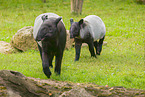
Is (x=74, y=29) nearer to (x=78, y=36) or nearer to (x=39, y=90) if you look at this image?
(x=78, y=36)

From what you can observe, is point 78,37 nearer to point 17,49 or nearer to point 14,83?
point 17,49

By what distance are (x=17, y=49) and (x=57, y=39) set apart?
19.5 ft

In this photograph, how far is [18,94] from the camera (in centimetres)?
369

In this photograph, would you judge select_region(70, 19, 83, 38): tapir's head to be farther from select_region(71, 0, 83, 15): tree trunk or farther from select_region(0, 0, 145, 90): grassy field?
select_region(71, 0, 83, 15): tree trunk

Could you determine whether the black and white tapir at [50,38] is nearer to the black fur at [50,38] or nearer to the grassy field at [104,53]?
the black fur at [50,38]

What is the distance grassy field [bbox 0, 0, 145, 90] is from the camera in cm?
750

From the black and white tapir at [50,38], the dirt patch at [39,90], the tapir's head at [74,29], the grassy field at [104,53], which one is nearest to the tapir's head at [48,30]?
the black and white tapir at [50,38]

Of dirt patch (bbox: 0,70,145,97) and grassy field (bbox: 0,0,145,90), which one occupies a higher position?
dirt patch (bbox: 0,70,145,97)

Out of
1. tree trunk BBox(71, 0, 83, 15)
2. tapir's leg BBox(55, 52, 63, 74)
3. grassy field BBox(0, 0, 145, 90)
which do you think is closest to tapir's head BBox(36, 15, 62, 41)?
tapir's leg BBox(55, 52, 63, 74)

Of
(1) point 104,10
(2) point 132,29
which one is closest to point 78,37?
(2) point 132,29

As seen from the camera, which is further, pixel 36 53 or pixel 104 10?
pixel 104 10

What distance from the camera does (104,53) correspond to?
39.2ft

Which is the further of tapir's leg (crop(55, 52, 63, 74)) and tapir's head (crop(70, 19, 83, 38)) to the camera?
tapir's head (crop(70, 19, 83, 38))

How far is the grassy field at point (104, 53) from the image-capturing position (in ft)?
24.6
